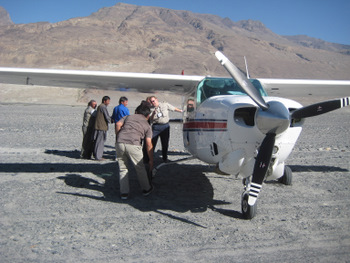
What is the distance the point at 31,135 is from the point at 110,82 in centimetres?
768

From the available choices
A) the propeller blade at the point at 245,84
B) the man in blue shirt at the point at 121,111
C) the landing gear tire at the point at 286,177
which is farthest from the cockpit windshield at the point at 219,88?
the man in blue shirt at the point at 121,111

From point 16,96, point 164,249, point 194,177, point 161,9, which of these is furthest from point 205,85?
point 161,9

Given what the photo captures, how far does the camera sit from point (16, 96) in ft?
189

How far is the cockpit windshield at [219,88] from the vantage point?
652 cm

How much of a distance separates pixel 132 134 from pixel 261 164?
2240 mm

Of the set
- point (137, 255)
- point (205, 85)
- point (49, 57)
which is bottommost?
point (137, 255)

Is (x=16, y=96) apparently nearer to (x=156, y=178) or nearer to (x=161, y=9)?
(x=156, y=178)

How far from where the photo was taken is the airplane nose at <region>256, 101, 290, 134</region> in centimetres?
457

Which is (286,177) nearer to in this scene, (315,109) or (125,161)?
(315,109)

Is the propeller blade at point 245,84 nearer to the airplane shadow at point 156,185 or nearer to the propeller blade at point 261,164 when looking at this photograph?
the propeller blade at point 261,164

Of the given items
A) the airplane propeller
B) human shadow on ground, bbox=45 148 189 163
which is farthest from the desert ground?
human shadow on ground, bbox=45 148 189 163

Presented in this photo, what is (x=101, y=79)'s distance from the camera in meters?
8.30

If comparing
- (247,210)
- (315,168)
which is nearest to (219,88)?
(247,210)

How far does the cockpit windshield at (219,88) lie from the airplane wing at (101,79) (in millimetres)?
732
